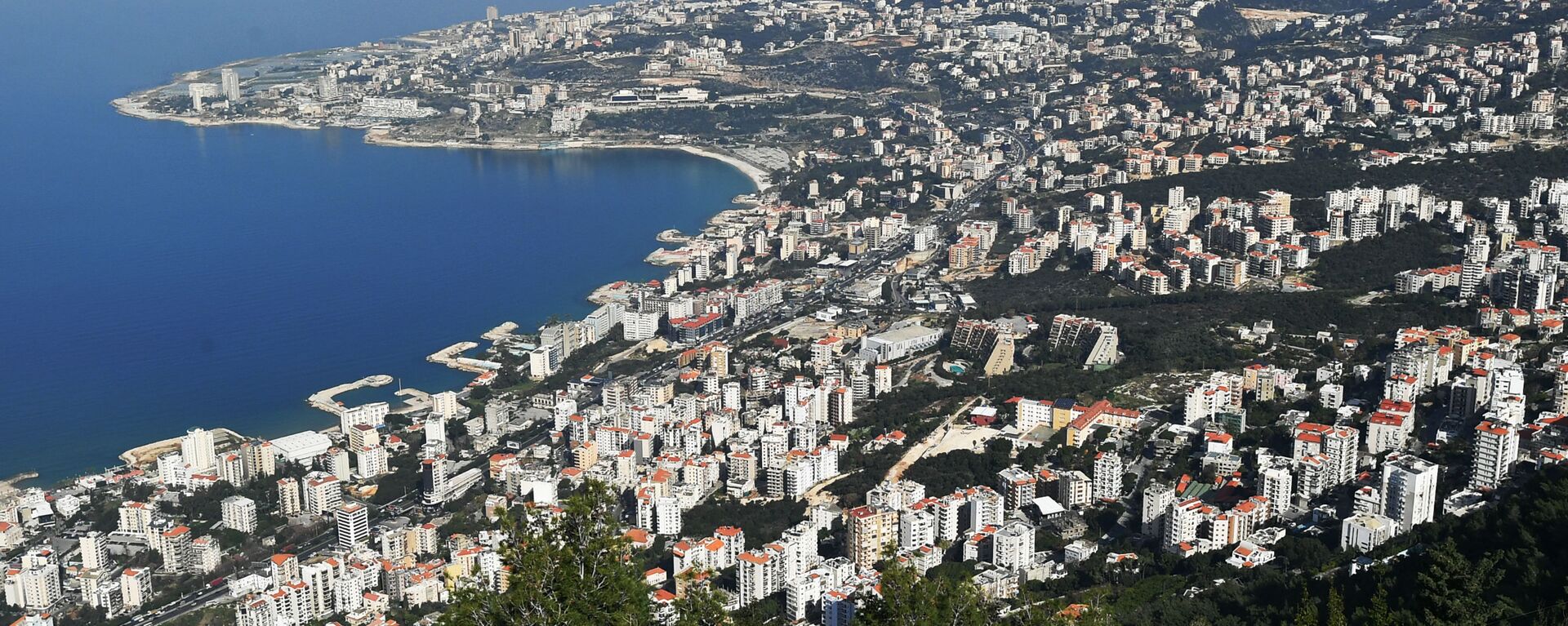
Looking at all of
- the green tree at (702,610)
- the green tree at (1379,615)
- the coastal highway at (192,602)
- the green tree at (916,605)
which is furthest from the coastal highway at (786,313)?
the green tree at (1379,615)

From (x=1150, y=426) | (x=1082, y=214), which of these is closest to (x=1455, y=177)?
(x=1082, y=214)

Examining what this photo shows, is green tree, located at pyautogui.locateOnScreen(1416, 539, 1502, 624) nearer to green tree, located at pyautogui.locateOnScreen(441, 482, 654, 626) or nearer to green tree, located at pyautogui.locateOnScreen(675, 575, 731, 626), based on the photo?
green tree, located at pyautogui.locateOnScreen(675, 575, 731, 626)

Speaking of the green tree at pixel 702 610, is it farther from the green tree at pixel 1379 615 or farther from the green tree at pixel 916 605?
the green tree at pixel 1379 615

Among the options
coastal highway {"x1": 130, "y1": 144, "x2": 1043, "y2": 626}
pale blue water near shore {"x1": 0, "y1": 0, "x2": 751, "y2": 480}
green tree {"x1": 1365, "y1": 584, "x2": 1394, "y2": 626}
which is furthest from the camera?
pale blue water near shore {"x1": 0, "y1": 0, "x2": 751, "y2": 480}

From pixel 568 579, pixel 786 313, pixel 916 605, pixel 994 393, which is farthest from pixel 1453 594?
pixel 786 313

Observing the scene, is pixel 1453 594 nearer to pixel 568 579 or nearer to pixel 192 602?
pixel 568 579

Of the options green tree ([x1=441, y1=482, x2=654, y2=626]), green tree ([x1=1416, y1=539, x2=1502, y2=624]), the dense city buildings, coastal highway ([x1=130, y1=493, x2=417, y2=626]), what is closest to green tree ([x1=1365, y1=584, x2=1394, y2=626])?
green tree ([x1=1416, y1=539, x2=1502, y2=624])

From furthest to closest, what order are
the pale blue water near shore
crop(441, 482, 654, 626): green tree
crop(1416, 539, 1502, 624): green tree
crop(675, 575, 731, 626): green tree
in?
the pale blue water near shore → crop(1416, 539, 1502, 624): green tree → crop(675, 575, 731, 626): green tree → crop(441, 482, 654, 626): green tree

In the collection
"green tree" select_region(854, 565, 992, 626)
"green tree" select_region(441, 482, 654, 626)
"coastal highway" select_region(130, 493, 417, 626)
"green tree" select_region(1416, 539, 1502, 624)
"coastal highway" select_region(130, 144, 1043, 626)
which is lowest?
"coastal highway" select_region(130, 493, 417, 626)
